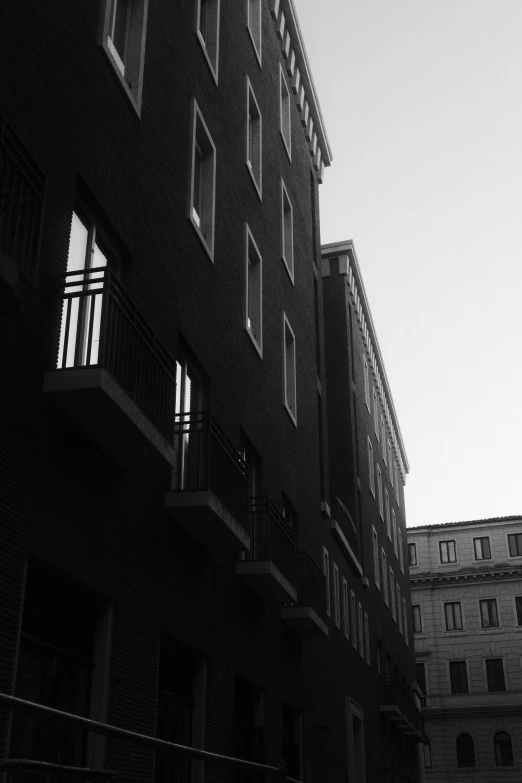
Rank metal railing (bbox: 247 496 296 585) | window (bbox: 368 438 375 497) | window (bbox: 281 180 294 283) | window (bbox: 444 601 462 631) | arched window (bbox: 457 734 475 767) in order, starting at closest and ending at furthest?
metal railing (bbox: 247 496 296 585) < window (bbox: 281 180 294 283) < window (bbox: 368 438 375 497) < arched window (bbox: 457 734 475 767) < window (bbox: 444 601 462 631)

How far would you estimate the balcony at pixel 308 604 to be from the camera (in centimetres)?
1900

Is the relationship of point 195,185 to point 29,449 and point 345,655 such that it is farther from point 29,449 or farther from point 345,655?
point 345,655

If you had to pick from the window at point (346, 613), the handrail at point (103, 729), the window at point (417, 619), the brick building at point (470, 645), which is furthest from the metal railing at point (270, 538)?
the window at point (417, 619)

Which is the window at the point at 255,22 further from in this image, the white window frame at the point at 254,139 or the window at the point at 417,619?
the window at the point at 417,619

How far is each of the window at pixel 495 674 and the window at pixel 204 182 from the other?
53319mm

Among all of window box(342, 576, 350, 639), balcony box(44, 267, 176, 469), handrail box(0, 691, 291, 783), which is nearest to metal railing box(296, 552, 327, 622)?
window box(342, 576, 350, 639)

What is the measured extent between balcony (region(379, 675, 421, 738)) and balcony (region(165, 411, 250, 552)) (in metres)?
21.3

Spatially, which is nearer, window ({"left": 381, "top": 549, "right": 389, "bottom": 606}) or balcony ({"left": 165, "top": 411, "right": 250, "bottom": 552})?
balcony ({"left": 165, "top": 411, "right": 250, "bottom": 552})

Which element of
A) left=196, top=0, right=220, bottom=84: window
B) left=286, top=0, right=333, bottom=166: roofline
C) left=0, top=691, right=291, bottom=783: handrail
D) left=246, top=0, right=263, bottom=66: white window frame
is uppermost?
left=286, top=0, right=333, bottom=166: roofline

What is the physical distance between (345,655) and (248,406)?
12067 millimetres

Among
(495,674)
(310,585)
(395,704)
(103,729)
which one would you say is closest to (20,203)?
(103,729)

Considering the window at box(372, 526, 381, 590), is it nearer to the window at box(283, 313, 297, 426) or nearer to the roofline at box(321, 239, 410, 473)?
the roofline at box(321, 239, 410, 473)

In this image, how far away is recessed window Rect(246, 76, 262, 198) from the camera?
65.8ft

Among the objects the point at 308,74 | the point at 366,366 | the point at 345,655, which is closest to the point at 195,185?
the point at 308,74
